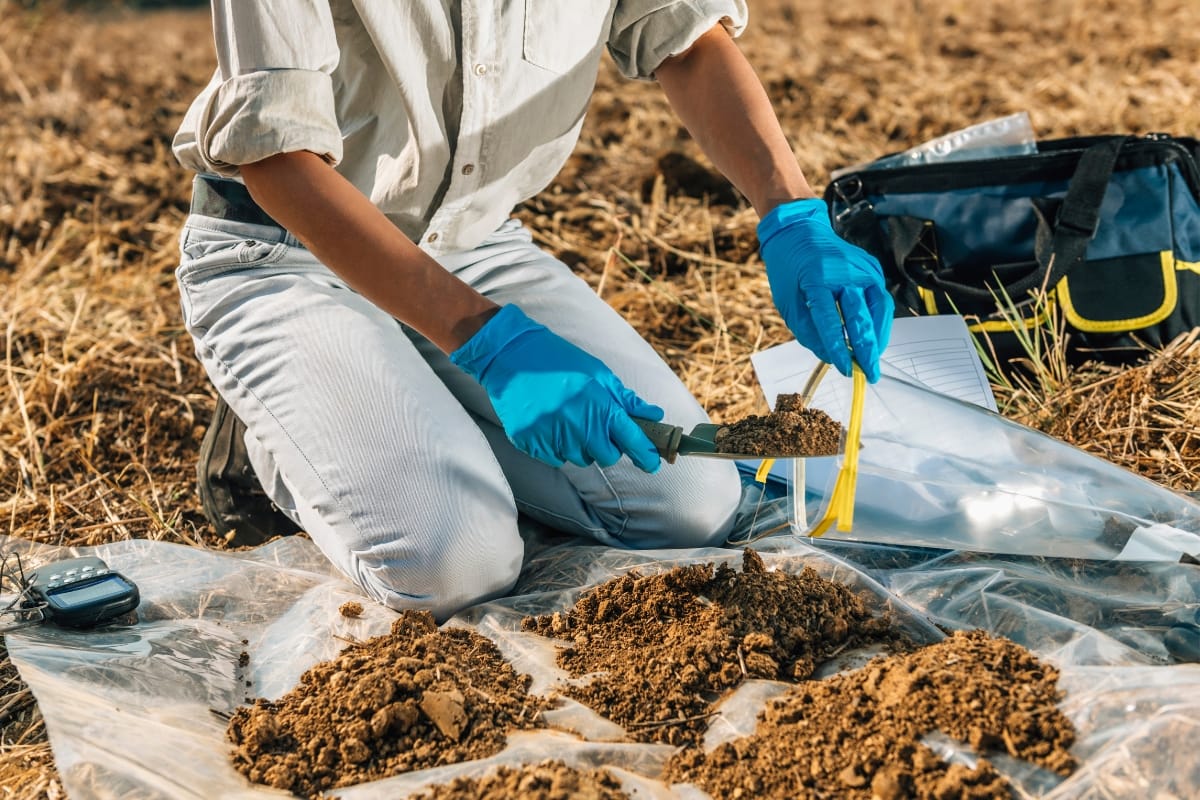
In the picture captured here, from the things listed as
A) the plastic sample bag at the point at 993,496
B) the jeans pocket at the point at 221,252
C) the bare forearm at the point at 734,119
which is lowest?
the plastic sample bag at the point at 993,496

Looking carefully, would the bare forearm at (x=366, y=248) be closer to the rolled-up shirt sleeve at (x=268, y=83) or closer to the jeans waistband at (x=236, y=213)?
the rolled-up shirt sleeve at (x=268, y=83)

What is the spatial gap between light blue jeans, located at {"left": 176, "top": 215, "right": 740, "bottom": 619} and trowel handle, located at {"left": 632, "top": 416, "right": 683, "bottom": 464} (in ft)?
1.07

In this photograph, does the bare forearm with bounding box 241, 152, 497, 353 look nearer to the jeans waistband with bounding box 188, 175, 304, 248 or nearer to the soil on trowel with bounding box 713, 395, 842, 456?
the jeans waistband with bounding box 188, 175, 304, 248

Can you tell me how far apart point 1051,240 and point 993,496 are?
31.7 inches

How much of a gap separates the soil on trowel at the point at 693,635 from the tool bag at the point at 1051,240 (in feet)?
3.05

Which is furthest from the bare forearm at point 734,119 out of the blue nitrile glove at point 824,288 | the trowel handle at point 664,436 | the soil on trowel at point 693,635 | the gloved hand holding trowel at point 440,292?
the soil on trowel at point 693,635

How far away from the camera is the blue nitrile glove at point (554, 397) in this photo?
1570 millimetres

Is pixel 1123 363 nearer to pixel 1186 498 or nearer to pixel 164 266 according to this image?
pixel 1186 498

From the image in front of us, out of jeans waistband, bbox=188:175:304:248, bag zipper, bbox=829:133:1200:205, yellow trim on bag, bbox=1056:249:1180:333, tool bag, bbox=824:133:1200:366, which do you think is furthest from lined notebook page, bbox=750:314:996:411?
jeans waistband, bbox=188:175:304:248

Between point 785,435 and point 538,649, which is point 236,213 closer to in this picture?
point 538,649

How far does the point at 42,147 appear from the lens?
12.9 ft

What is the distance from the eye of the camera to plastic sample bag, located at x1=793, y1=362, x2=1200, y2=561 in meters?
1.63

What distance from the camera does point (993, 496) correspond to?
1662 millimetres

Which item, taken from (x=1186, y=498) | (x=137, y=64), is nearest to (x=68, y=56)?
(x=137, y=64)
